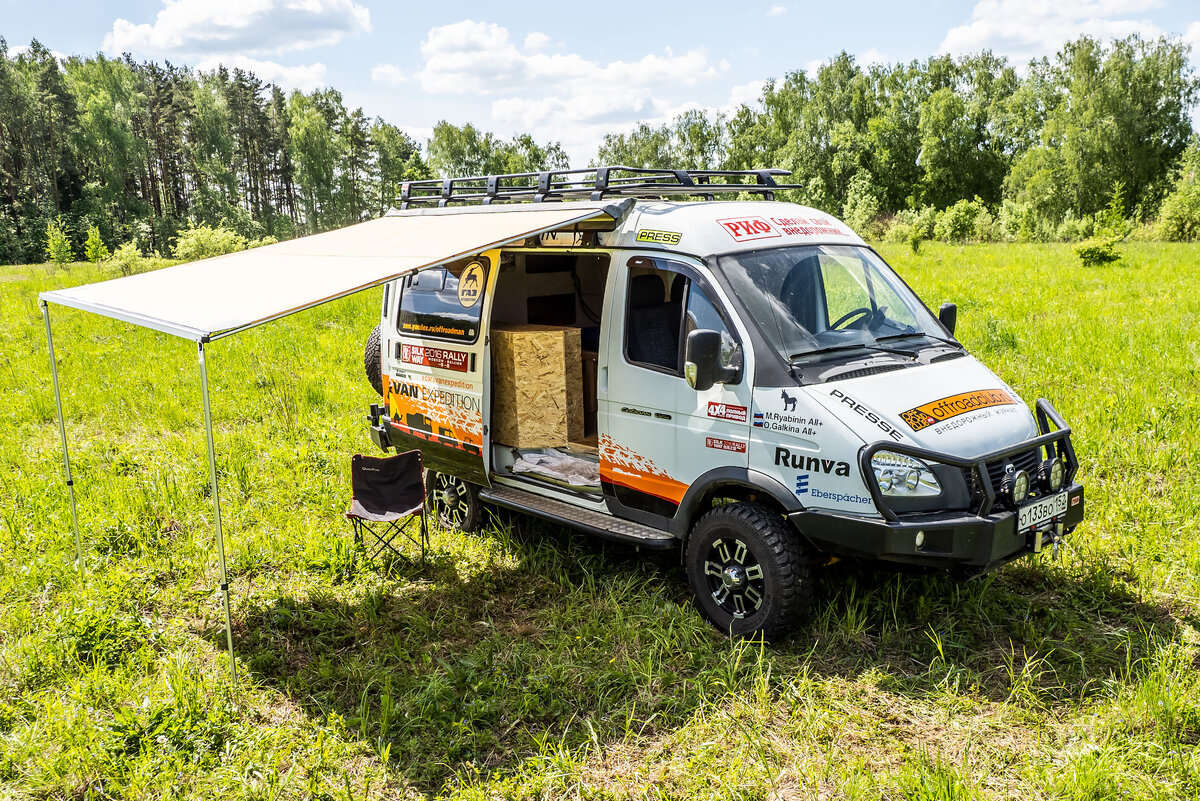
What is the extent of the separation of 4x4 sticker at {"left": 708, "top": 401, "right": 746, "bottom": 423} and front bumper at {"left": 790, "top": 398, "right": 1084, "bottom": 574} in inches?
24.8

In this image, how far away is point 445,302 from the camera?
256 inches

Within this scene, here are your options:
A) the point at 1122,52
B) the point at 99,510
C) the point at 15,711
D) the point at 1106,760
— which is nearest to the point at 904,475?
the point at 1106,760

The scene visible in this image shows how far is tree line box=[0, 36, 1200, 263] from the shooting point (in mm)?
48750

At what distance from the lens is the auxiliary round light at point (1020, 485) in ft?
14.4

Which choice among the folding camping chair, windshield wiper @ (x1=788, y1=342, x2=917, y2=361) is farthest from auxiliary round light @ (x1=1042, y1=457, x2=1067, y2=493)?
the folding camping chair

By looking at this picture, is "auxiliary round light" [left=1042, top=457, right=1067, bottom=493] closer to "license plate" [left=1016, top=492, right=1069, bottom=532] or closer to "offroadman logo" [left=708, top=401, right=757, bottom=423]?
"license plate" [left=1016, top=492, right=1069, bottom=532]

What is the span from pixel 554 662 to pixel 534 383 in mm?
2126

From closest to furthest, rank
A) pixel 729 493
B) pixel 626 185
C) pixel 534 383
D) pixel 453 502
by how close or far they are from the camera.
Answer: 1. pixel 729 493
2. pixel 626 185
3. pixel 534 383
4. pixel 453 502

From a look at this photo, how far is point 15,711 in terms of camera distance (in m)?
4.48

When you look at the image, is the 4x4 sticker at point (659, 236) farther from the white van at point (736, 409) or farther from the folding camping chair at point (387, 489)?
the folding camping chair at point (387, 489)

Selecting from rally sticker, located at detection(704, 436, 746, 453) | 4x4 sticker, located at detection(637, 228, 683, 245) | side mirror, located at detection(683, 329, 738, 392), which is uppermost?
4x4 sticker, located at detection(637, 228, 683, 245)

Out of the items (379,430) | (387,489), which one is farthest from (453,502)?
(379,430)

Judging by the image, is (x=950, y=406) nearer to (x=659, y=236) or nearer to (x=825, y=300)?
(x=825, y=300)

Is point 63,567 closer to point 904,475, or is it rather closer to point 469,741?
point 469,741
